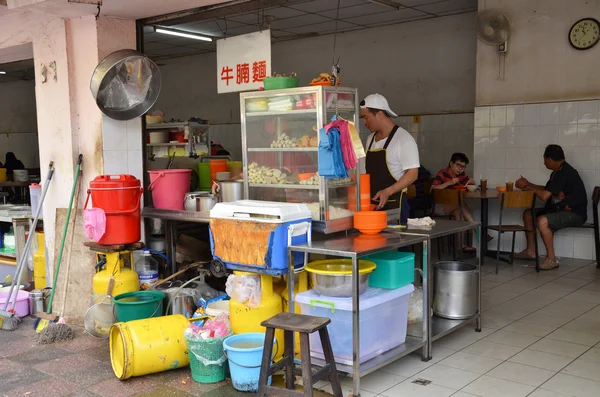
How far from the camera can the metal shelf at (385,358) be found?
369 cm

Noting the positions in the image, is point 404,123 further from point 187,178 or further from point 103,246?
point 103,246

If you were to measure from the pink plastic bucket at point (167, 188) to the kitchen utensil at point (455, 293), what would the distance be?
7.76 ft

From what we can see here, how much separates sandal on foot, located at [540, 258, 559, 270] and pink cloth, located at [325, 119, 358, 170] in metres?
4.01

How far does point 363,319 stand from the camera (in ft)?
12.2

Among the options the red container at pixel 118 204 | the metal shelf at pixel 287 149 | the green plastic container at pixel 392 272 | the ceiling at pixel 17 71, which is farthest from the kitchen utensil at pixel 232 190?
the ceiling at pixel 17 71

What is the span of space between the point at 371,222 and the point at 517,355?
4.69 ft

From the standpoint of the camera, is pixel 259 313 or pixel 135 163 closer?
pixel 259 313

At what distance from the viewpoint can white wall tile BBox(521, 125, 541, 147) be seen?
305 inches

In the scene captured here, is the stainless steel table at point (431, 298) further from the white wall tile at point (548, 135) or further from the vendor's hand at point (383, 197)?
the white wall tile at point (548, 135)

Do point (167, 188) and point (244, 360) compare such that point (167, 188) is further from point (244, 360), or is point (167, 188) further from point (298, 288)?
point (244, 360)

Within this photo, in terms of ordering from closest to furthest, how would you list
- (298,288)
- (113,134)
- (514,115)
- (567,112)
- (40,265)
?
(298,288), (113,134), (40,265), (567,112), (514,115)

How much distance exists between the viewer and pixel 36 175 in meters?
12.9

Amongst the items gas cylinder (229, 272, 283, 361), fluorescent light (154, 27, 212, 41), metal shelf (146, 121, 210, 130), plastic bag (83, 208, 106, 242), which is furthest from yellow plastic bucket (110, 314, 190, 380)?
fluorescent light (154, 27, 212, 41)

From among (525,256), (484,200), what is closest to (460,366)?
(484,200)
